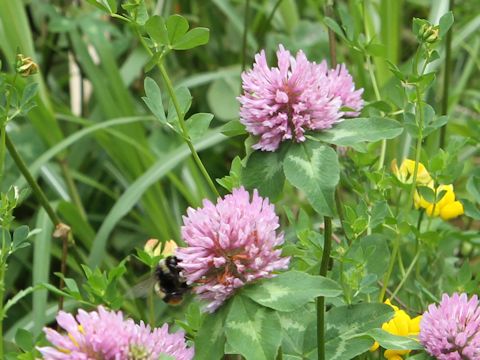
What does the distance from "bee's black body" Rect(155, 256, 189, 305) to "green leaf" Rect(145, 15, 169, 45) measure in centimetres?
24

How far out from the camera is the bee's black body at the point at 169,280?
104 cm

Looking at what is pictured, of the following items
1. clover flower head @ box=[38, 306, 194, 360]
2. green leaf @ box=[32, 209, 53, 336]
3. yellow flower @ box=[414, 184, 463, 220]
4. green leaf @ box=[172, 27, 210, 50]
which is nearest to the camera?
clover flower head @ box=[38, 306, 194, 360]

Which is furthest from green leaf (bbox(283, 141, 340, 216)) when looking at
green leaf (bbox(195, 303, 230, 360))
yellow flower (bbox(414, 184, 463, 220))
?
yellow flower (bbox(414, 184, 463, 220))

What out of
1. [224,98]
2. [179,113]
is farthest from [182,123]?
[224,98]

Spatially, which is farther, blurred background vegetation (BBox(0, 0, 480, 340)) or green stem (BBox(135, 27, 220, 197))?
blurred background vegetation (BBox(0, 0, 480, 340))

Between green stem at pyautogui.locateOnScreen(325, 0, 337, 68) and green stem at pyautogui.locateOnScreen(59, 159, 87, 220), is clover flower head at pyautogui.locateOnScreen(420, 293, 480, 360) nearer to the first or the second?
green stem at pyautogui.locateOnScreen(325, 0, 337, 68)

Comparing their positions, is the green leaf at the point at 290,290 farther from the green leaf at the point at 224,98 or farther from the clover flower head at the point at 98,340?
the green leaf at the point at 224,98

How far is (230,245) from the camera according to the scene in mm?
793

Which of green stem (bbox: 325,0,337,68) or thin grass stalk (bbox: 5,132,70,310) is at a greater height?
green stem (bbox: 325,0,337,68)

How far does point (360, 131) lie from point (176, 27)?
198 millimetres

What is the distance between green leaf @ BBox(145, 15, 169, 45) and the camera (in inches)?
35.3

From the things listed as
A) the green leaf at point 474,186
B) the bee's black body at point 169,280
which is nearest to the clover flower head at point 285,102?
the bee's black body at point 169,280

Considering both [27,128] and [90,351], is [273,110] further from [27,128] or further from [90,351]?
[27,128]

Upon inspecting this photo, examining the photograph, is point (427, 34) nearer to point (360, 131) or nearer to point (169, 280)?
point (360, 131)
